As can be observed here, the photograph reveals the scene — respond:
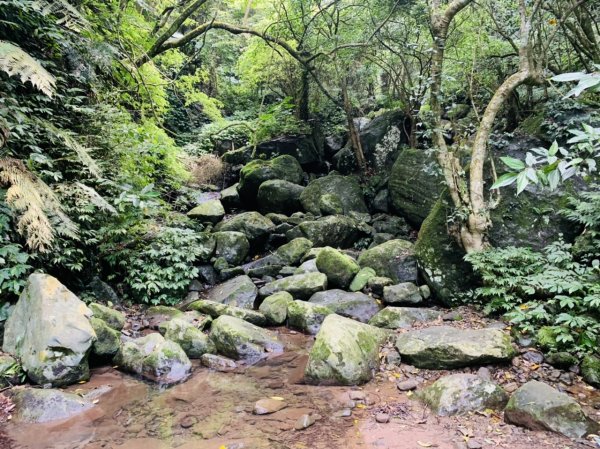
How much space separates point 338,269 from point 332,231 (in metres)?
2.06

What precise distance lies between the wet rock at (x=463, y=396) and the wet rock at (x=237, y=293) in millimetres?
4038

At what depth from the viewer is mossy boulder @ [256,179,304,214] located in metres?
11.3

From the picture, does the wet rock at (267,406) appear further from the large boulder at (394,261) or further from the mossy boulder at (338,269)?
the large boulder at (394,261)

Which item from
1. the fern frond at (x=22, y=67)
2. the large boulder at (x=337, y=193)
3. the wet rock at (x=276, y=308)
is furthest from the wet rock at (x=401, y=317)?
the fern frond at (x=22, y=67)

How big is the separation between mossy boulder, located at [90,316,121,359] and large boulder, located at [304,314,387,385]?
2470 mm

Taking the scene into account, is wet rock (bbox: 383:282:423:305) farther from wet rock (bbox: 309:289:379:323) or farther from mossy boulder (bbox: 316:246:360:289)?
mossy boulder (bbox: 316:246:360:289)

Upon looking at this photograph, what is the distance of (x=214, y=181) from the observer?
13.9m

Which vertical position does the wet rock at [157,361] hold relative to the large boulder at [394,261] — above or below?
below

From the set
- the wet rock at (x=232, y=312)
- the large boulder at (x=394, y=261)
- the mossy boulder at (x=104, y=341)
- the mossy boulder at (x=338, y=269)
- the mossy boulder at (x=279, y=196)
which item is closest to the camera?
the mossy boulder at (x=104, y=341)

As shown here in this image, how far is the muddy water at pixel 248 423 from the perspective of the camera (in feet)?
10.9

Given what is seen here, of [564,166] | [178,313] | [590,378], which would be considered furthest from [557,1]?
[178,313]

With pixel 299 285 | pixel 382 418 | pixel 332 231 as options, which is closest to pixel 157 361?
pixel 382 418

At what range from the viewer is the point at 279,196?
444 inches

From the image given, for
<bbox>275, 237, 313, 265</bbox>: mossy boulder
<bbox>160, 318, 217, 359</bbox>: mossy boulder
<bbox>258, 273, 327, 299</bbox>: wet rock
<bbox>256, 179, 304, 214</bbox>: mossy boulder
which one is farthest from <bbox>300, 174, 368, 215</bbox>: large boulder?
<bbox>160, 318, 217, 359</bbox>: mossy boulder
